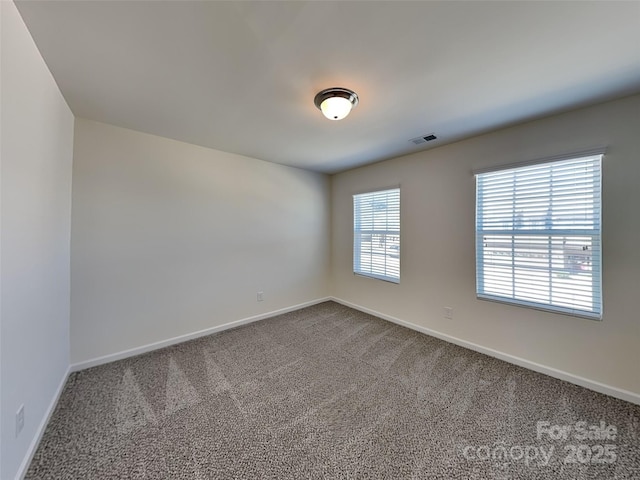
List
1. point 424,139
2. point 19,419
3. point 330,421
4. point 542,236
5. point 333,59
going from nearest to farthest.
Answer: point 19,419, point 333,59, point 330,421, point 542,236, point 424,139

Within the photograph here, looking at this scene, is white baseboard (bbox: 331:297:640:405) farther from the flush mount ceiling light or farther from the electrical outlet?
the electrical outlet

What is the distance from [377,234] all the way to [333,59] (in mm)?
2671

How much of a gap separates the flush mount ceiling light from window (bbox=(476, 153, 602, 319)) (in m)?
1.77

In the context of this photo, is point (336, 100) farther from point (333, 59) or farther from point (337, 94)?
point (333, 59)

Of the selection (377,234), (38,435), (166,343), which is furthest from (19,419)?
(377,234)

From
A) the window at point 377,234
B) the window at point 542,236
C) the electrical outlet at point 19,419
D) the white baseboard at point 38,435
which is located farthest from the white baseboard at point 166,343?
the window at point 542,236

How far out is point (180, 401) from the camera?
1.89 meters

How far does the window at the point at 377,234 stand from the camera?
3.55 metres

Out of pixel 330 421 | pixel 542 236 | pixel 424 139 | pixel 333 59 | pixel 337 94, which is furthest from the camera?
pixel 424 139

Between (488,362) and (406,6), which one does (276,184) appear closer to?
(406,6)

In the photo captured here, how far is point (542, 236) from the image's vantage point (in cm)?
226

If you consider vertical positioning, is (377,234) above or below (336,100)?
below

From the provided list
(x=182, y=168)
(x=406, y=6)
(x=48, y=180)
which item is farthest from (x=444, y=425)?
(x=182, y=168)

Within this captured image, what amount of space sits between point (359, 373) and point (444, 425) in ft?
2.59
